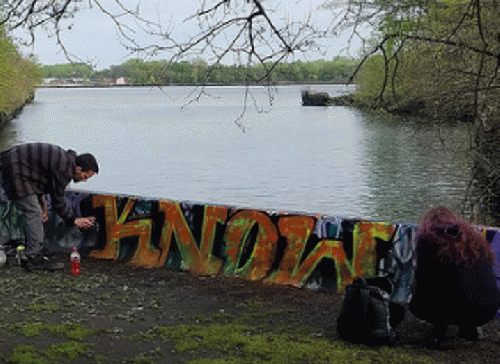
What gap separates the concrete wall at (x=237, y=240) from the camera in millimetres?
7770

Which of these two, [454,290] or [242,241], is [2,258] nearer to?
[242,241]

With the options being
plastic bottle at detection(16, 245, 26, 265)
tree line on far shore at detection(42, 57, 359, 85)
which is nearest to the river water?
tree line on far shore at detection(42, 57, 359, 85)

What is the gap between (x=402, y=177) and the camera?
3102cm

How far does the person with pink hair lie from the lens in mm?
5980

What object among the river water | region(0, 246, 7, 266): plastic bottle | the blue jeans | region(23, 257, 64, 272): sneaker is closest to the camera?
the blue jeans

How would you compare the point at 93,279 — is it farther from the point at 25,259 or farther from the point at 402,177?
the point at 402,177

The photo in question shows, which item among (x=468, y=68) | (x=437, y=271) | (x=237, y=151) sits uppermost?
(x=468, y=68)

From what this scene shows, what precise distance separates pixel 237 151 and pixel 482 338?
3897cm

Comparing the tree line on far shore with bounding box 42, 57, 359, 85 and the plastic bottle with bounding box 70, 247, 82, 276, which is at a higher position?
the tree line on far shore with bounding box 42, 57, 359, 85

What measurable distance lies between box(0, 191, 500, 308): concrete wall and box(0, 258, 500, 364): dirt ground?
24 cm

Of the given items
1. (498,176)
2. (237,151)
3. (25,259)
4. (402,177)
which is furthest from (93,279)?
(237,151)

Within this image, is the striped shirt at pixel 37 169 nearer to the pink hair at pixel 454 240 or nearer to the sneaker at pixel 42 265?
the sneaker at pixel 42 265

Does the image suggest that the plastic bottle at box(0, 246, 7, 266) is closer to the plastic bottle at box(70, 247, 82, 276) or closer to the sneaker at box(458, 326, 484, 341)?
the plastic bottle at box(70, 247, 82, 276)

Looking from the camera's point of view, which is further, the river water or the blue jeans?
the river water
